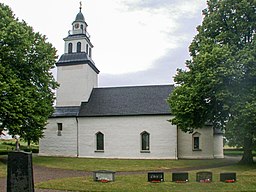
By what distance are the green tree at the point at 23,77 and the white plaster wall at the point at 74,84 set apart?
29.9ft

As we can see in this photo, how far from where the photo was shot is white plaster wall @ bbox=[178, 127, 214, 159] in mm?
35562

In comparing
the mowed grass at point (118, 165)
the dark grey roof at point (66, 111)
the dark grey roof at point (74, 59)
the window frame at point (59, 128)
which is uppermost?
the dark grey roof at point (74, 59)

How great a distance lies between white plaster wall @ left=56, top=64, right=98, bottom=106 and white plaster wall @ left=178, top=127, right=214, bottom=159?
13.0 metres

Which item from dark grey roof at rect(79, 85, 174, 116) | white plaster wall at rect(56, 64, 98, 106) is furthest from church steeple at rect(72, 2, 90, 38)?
dark grey roof at rect(79, 85, 174, 116)

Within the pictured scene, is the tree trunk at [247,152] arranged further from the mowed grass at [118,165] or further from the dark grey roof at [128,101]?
the dark grey roof at [128,101]

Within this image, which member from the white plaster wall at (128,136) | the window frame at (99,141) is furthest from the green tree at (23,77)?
the window frame at (99,141)

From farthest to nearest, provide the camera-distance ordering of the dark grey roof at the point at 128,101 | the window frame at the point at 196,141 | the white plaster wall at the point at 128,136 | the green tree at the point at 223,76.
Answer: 1. the window frame at the point at 196,141
2. the dark grey roof at the point at 128,101
3. the white plaster wall at the point at 128,136
4. the green tree at the point at 223,76

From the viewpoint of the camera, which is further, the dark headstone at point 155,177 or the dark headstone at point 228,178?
the dark headstone at point 155,177

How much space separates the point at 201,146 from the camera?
35812 millimetres

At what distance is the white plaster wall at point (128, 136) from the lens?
34594 mm

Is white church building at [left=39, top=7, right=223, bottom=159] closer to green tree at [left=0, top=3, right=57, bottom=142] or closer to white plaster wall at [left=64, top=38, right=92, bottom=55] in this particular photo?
white plaster wall at [left=64, top=38, right=92, bottom=55]

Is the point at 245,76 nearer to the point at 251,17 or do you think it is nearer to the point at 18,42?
the point at 251,17

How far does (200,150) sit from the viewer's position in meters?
35.6

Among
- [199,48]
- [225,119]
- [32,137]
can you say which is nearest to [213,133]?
[225,119]
